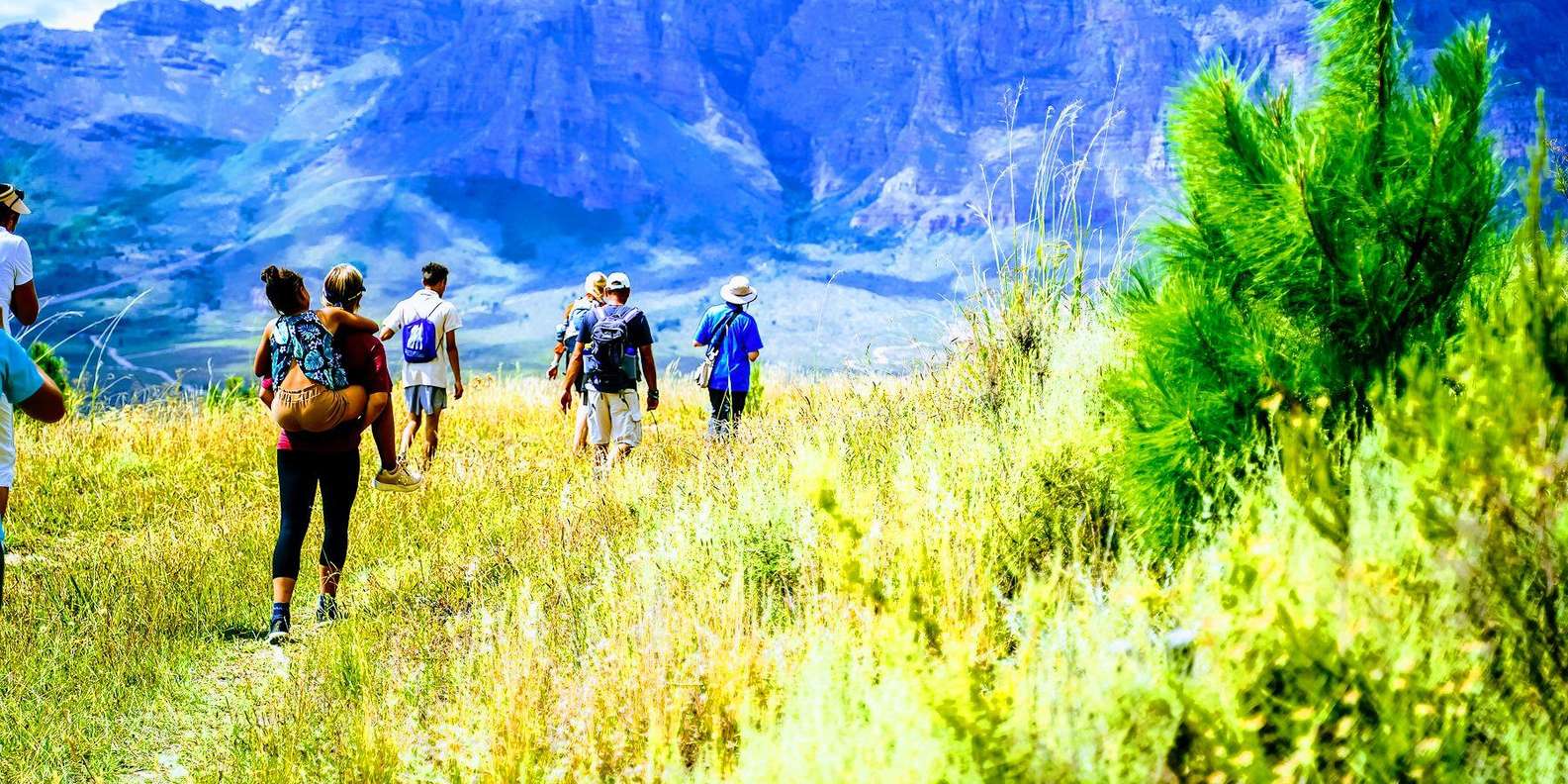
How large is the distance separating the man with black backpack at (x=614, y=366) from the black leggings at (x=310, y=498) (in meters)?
3.15

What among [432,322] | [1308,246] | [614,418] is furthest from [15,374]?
[432,322]

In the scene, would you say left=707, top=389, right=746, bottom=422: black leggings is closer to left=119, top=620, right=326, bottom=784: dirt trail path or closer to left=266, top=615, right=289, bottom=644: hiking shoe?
left=119, top=620, right=326, bottom=784: dirt trail path

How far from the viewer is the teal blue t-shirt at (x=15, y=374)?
3713 mm

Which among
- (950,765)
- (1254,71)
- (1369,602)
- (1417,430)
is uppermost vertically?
(1254,71)

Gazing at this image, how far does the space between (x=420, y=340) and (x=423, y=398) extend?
551 mm

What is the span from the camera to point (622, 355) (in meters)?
8.68

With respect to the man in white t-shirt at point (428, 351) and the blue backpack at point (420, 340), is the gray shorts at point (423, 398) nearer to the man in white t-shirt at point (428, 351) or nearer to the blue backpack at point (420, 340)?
the man in white t-shirt at point (428, 351)

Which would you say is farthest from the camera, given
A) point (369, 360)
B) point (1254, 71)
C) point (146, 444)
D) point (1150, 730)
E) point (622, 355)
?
point (146, 444)

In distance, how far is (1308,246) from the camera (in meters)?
3.47

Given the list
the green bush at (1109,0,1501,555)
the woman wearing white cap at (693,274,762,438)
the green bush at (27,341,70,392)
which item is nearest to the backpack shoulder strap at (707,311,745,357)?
the woman wearing white cap at (693,274,762,438)

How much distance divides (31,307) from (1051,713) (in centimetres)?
572

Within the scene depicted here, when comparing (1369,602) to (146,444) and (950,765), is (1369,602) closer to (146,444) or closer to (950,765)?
(950,765)

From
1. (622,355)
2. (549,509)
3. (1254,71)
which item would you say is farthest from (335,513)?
(1254,71)

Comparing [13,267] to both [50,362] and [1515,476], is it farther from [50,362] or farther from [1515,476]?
[50,362]
